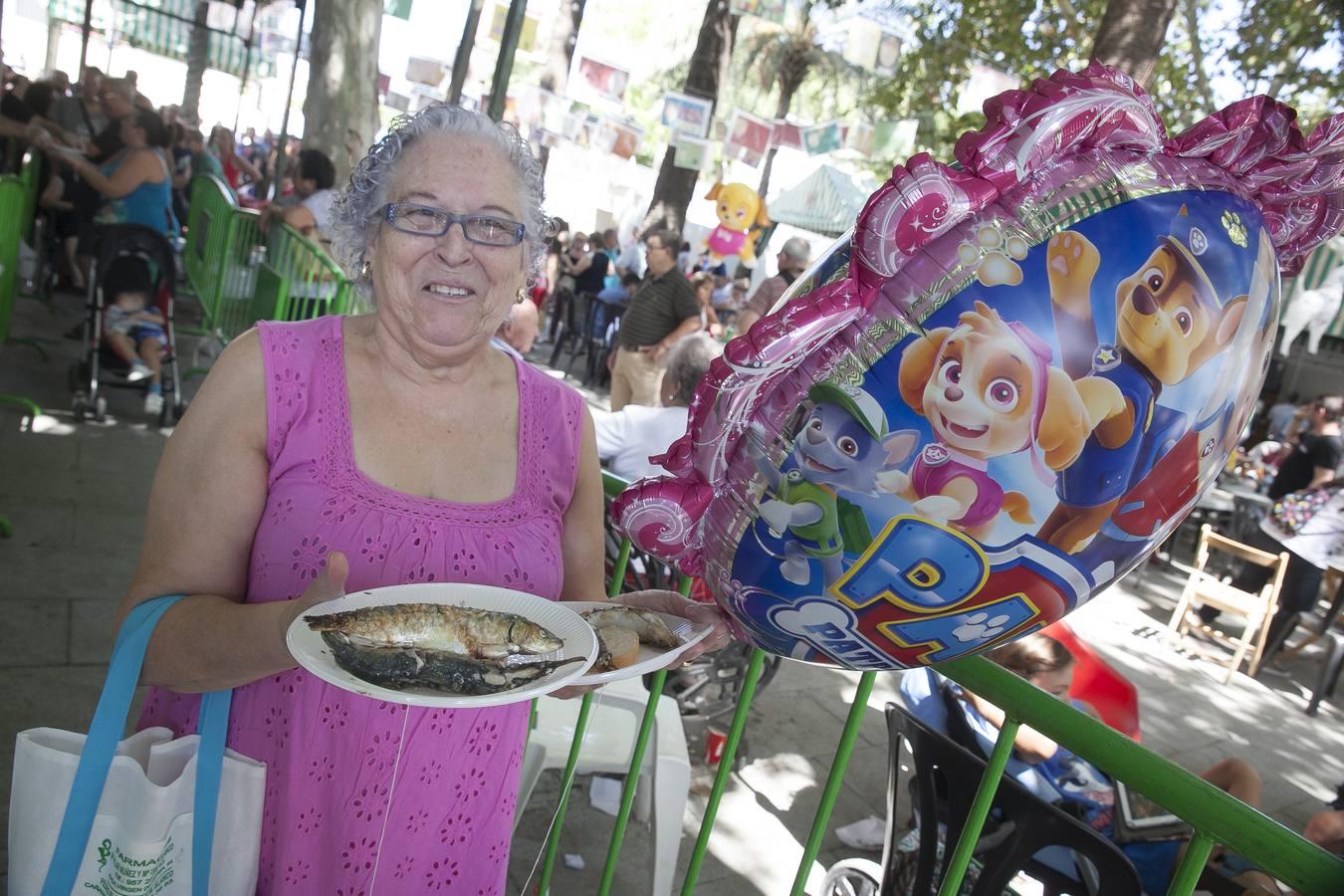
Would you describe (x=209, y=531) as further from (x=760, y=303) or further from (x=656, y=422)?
(x=760, y=303)

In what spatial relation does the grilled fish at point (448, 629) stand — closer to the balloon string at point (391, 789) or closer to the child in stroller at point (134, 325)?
the balloon string at point (391, 789)

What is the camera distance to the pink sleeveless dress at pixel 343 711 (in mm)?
1407

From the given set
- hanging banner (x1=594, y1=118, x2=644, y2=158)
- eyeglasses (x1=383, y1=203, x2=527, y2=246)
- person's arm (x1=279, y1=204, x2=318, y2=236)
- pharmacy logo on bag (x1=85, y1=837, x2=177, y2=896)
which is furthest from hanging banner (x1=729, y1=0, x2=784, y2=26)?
pharmacy logo on bag (x1=85, y1=837, x2=177, y2=896)

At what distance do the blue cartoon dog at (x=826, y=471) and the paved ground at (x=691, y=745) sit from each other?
7.70ft

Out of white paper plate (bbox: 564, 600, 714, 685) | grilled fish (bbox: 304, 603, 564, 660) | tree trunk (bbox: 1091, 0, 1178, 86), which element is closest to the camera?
grilled fish (bbox: 304, 603, 564, 660)

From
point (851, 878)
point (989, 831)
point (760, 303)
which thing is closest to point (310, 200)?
point (760, 303)

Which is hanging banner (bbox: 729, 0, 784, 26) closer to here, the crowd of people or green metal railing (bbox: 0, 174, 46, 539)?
the crowd of people

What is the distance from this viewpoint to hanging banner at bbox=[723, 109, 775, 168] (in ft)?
40.8

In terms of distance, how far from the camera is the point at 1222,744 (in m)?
5.61

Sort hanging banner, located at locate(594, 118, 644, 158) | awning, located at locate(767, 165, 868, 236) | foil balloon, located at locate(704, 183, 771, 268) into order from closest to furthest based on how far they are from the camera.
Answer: foil balloon, located at locate(704, 183, 771, 268) < hanging banner, located at locate(594, 118, 644, 158) < awning, located at locate(767, 165, 868, 236)

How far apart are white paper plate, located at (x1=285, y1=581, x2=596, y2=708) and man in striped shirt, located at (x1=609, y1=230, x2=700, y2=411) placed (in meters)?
6.22

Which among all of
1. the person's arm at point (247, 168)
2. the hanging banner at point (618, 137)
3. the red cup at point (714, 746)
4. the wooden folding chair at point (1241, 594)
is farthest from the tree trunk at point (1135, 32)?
the person's arm at point (247, 168)

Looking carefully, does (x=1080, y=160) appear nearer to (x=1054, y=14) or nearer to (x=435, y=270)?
(x=435, y=270)

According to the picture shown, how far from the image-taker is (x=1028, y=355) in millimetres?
923
